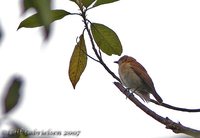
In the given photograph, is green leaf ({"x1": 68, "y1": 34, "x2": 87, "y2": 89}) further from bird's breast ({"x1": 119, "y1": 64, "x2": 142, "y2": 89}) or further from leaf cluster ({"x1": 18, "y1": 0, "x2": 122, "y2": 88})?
bird's breast ({"x1": 119, "y1": 64, "x2": 142, "y2": 89})

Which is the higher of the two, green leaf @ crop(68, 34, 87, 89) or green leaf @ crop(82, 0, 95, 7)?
green leaf @ crop(82, 0, 95, 7)

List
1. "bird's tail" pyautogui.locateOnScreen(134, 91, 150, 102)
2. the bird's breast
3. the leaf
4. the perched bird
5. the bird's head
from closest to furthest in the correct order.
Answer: the leaf
"bird's tail" pyautogui.locateOnScreen(134, 91, 150, 102)
the perched bird
the bird's breast
the bird's head

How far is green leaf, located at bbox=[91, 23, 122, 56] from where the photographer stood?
3.19 m

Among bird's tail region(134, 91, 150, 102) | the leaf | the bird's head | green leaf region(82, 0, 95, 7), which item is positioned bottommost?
the leaf

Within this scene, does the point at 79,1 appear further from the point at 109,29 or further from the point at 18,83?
the point at 18,83

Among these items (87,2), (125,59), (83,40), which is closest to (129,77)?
(125,59)

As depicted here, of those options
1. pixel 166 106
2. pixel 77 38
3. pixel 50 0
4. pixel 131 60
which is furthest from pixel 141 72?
pixel 50 0

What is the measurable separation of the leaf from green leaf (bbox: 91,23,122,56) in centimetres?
254

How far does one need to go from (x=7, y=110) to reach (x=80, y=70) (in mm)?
2764

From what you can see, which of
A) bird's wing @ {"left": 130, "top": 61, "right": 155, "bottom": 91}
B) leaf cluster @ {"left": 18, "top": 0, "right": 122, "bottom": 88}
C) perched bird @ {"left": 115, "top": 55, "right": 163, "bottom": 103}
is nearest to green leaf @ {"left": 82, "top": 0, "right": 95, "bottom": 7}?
leaf cluster @ {"left": 18, "top": 0, "right": 122, "bottom": 88}

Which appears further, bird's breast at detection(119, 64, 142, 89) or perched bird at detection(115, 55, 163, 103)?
bird's breast at detection(119, 64, 142, 89)

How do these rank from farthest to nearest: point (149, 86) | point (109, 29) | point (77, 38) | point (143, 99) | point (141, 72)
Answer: point (141, 72) < point (149, 86) < point (143, 99) < point (77, 38) < point (109, 29)

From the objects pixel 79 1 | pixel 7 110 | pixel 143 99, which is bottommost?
pixel 7 110

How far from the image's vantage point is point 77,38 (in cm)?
351
